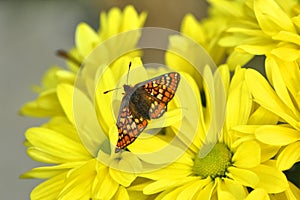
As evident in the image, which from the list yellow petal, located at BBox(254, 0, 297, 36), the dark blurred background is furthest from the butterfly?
the dark blurred background

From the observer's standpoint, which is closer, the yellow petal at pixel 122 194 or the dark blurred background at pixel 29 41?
the yellow petal at pixel 122 194

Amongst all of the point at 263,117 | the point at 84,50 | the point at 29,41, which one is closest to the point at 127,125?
the point at 263,117

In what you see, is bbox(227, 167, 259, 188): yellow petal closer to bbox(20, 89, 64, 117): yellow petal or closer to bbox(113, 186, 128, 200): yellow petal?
bbox(113, 186, 128, 200): yellow petal

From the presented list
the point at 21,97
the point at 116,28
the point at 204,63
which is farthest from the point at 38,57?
the point at 204,63

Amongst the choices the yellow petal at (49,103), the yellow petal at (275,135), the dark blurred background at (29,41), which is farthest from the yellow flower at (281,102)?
the dark blurred background at (29,41)

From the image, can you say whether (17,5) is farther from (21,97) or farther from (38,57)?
(21,97)

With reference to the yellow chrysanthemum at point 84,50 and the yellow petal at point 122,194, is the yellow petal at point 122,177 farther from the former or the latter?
the yellow chrysanthemum at point 84,50

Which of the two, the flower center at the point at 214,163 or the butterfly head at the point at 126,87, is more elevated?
the butterfly head at the point at 126,87
